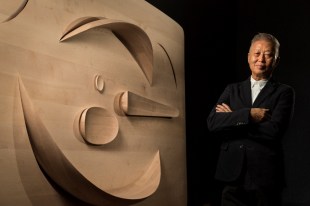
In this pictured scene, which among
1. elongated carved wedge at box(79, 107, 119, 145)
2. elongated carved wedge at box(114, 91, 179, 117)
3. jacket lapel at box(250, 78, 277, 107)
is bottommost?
elongated carved wedge at box(79, 107, 119, 145)

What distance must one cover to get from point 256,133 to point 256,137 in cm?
2

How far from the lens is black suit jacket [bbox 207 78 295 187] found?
158 centimetres

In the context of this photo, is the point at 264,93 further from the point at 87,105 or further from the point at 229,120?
the point at 87,105

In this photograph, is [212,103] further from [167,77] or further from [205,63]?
[167,77]

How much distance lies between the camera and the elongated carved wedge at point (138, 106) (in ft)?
4.21

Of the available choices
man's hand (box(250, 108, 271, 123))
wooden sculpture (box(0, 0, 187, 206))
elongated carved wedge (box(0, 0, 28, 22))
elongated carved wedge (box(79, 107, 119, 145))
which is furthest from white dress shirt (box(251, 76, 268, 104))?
elongated carved wedge (box(0, 0, 28, 22))

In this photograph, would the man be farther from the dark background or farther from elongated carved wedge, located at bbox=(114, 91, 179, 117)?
Result: the dark background

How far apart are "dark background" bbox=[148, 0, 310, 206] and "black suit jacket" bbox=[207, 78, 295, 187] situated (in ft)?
1.81

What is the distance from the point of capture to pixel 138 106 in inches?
53.4

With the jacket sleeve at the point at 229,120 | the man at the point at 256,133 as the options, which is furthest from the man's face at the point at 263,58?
the jacket sleeve at the point at 229,120

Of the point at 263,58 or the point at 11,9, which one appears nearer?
the point at 11,9

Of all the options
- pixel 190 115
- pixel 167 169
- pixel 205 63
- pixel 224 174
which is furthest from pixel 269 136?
pixel 205 63

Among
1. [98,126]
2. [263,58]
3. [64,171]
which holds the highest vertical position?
[263,58]

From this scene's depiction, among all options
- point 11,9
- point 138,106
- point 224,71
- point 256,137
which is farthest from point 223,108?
point 11,9
